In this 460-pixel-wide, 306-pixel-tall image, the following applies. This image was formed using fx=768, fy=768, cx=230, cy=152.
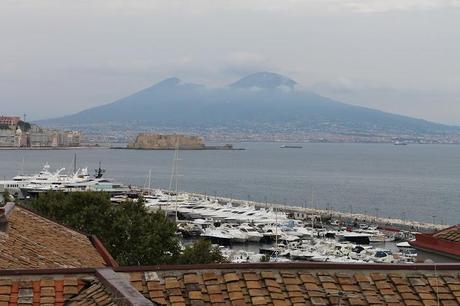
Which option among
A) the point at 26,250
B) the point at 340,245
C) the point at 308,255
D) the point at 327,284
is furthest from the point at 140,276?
the point at 340,245

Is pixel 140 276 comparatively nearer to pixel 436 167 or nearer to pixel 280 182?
pixel 280 182

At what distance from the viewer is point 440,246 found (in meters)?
13.0

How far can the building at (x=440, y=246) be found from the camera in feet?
41.3

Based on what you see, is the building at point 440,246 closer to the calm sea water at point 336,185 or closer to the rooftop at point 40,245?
the rooftop at point 40,245

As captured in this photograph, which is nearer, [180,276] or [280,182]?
[180,276]

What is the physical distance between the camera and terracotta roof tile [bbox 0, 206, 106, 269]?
1024cm

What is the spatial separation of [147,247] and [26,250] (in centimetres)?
1170

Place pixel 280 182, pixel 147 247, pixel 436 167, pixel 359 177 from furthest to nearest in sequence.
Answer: pixel 436 167 → pixel 359 177 → pixel 280 182 → pixel 147 247

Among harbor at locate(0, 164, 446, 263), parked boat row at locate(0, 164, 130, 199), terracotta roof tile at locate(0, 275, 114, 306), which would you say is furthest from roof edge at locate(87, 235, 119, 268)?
parked boat row at locate(0, 164, 130, 199)

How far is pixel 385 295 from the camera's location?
7.94 m

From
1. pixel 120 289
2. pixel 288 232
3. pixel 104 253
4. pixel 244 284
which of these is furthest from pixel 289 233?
pixel 120 289

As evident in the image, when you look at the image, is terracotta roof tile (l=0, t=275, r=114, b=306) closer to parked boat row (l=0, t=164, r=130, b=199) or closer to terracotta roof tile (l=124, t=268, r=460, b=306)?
terracotta roof tile (l=124, t=268, r=460, b=306)

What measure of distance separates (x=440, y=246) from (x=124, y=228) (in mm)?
12525

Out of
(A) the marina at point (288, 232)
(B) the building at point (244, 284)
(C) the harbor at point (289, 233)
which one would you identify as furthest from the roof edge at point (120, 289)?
(C) the harbor at point (289, 233)
